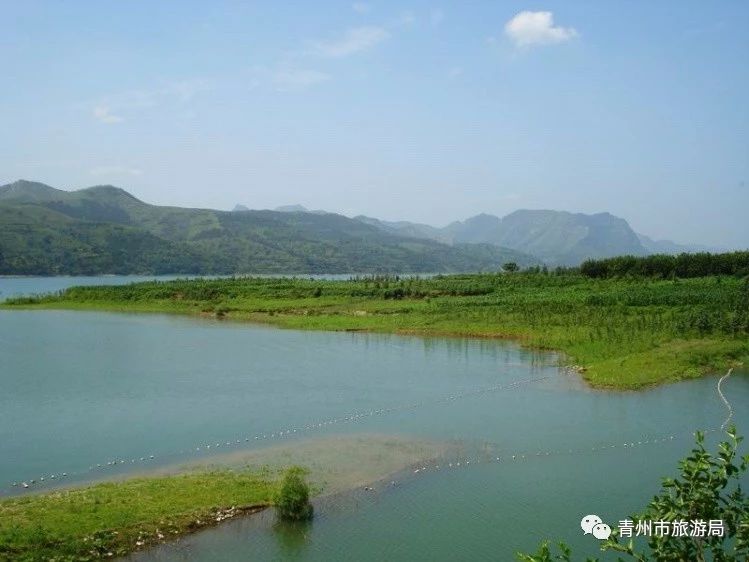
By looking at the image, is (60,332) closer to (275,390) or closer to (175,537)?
(275,390)

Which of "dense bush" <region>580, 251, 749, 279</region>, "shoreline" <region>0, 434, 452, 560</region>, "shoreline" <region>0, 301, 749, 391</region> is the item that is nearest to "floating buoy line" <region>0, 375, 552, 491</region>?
"shoreline" <region>0, 434, 452, 560</region>

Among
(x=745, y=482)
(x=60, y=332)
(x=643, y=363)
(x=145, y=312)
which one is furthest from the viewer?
(x=145, y=312)

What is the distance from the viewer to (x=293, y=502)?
617 inches

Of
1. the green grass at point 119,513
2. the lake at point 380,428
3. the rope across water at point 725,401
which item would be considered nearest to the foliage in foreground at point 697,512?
the lake at point 380,428

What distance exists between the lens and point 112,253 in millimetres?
188625

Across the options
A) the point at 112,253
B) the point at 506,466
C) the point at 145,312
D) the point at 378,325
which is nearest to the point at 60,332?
the point at 145,312

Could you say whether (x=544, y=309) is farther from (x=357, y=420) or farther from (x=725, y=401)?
(x=357, y=420)

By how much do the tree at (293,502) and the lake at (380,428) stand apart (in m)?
0.39

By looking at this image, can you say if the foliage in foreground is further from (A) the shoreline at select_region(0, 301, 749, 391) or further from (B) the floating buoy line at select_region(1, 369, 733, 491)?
(A) the shoreline at select_region(0, 301, 749, 391)

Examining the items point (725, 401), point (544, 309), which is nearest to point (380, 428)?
point (725, 401)

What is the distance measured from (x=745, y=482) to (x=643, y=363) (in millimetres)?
15187

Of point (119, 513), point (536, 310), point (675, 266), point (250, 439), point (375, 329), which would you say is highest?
point (675, 266)

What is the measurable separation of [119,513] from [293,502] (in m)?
3.68

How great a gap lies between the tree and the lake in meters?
0.39
